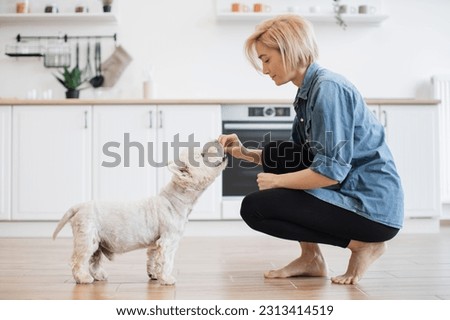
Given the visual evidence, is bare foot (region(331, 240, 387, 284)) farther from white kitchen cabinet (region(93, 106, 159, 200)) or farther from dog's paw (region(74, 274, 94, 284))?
white kitchen cabinet (region(93, 106, 159, 200))

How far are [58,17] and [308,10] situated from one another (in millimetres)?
1968

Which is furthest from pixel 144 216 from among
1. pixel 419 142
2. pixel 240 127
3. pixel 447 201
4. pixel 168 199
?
pixel 447 201

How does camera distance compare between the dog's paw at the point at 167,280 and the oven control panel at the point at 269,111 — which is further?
the oven control panel at the point at 269,111

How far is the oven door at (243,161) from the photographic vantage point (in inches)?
161

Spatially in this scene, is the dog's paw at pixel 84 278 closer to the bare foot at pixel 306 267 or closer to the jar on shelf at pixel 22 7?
the bare foot at pixel 306 267

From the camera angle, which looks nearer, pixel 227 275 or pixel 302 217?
pixel 302 217

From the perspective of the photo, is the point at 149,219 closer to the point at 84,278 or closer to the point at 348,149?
the point at 84,278

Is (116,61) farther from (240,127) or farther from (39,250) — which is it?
(39,250)

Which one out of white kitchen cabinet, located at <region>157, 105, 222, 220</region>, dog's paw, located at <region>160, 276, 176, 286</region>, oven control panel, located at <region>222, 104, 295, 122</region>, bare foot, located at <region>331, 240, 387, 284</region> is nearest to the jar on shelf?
white kitchen cabinet, located at <region>157, 105, 222, 220</region>

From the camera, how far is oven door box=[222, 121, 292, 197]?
4.08 m

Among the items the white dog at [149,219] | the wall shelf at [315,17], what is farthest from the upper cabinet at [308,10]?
the white dog at [149,219]

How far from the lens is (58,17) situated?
4.50 m

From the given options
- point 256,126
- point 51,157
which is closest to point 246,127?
point 256,126

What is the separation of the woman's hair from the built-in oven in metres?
2.02
